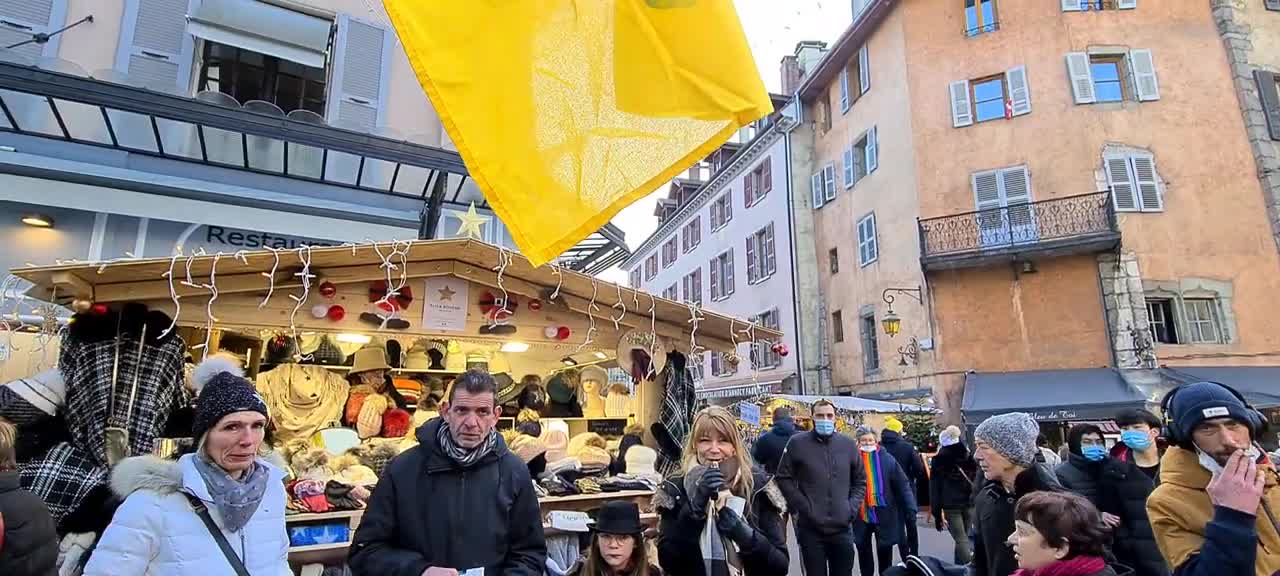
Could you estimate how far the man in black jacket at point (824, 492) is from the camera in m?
5.03

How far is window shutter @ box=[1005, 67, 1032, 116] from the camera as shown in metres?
16.1

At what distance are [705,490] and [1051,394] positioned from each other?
1385cm

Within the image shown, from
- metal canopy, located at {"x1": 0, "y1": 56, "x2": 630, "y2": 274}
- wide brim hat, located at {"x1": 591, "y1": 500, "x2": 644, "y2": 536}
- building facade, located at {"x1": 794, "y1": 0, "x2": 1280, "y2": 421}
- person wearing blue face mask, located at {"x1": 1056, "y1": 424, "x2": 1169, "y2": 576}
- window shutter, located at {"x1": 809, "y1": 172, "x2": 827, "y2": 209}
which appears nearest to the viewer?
wide brim hat, located at {"x1": 591, "y1": 500, "x2": 644, "y2": 536}

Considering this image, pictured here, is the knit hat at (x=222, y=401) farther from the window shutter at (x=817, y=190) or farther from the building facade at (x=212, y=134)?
the window shutter at (x=817, y=190)

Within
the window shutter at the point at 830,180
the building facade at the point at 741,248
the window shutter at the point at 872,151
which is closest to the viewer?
the window shutter at the point at 872,151

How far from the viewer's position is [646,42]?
1872 mm

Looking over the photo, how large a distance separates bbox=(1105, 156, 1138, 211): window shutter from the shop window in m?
16.6

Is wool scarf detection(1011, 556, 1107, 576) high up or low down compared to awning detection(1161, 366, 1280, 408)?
down

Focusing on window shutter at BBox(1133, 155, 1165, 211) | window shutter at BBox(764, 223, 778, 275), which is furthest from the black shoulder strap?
window shutter at BBox(764, 223, 778, 275)

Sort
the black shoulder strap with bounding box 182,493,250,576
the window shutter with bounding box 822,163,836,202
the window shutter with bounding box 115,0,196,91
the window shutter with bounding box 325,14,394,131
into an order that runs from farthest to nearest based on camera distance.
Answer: the window shutter with bounding box 822,163,836,202 → the window shutter with bounding box 325,14,394,131 → the window shutter with bounding box 115,0,196,91 → the black shoulder strap with bounding box 182,493,250,576

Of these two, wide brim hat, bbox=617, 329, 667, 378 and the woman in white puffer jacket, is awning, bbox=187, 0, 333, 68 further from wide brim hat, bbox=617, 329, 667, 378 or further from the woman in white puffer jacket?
the woman in white puffer jacket

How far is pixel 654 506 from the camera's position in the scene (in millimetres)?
3340

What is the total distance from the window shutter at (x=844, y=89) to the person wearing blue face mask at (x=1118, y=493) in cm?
1816

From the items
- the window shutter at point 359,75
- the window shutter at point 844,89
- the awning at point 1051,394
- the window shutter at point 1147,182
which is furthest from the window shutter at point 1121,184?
the window shutter at point 359,75
